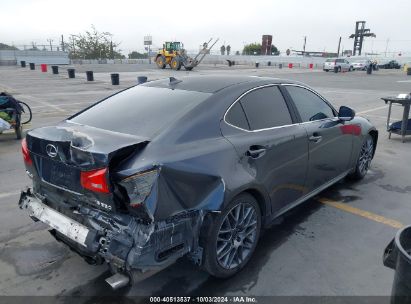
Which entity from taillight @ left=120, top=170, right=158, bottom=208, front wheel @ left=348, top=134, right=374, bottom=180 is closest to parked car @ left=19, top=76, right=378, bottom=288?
taillight @ left=120, top=170, right=158, bottom=208

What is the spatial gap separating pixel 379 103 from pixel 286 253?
12.5 metres

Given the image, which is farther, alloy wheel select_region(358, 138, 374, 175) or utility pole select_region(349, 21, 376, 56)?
utility pole select_region(349, 21, 376, 56)

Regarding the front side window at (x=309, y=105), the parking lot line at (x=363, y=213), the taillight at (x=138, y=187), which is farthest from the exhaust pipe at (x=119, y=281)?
the parking lot line at (x=363, y=213)

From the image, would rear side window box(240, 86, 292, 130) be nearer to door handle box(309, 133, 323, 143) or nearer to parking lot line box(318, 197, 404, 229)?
door handle box(309, 133, 323, 143)

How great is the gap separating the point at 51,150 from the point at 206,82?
1.61 meters

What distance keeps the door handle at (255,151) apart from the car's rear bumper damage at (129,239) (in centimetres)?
70

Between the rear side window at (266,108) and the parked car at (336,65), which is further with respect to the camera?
the parked car at (336,65)

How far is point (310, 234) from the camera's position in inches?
146

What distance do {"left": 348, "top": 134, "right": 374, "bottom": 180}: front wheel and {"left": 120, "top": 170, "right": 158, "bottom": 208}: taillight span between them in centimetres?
366

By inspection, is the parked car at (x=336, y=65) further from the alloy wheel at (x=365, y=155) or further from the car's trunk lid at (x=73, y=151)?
the car's trunk lid at (x=73, y=151)

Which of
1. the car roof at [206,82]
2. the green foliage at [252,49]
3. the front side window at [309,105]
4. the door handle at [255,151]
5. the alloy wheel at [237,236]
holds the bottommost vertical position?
the alloy wheel at [237,236]

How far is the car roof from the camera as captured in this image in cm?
334

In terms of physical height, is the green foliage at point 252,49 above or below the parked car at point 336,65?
above

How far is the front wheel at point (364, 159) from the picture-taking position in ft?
16.6
